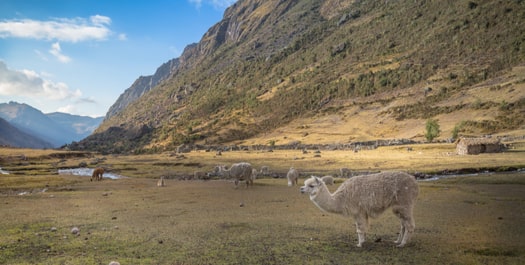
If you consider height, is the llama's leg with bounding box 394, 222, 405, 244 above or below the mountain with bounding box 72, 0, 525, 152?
below

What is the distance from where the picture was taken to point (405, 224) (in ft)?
38.2

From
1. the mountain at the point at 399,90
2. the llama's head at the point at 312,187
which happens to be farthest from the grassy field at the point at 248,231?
the mountain at the point at 399,90

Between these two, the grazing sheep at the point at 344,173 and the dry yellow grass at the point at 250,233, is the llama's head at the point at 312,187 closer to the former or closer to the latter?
the dry yellow grass at the point at 250,233

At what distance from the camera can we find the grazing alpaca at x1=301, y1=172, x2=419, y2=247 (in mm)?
11734

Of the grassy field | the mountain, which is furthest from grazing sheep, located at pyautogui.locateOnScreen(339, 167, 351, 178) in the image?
the mountain

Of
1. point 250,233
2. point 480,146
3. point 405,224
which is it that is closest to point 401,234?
point 405,224

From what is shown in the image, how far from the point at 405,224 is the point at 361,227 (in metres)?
1.47

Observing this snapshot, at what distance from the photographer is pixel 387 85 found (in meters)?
151

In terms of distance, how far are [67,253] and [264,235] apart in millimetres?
6534

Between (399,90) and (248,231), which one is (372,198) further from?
(399,90)

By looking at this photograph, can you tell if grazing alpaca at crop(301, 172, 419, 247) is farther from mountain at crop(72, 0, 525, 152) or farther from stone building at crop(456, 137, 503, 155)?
mountain at crop(72, 0, 525, 152)

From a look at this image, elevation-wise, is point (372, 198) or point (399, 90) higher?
point (399, 90)

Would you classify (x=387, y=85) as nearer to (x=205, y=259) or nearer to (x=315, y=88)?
(x=315, y=88)

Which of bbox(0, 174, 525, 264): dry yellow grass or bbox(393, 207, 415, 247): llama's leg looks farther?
bbox(393, 207, 415, 247): llama's leg
